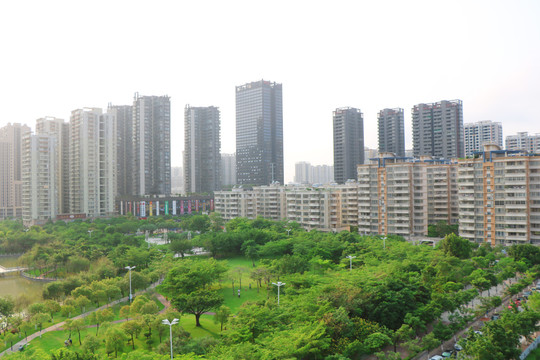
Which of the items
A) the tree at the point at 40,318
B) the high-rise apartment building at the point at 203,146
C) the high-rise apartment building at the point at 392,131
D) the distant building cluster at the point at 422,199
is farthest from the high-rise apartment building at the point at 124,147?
the tree at the point at 40,318

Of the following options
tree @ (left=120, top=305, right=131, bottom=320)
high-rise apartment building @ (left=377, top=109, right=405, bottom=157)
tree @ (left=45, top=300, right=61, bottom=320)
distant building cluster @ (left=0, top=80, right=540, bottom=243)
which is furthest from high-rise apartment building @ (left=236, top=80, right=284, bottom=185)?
tree @ (left=120, top=305, right=131, bottom=320)

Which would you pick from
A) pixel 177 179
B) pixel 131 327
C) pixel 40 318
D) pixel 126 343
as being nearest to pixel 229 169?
pixel 177 179

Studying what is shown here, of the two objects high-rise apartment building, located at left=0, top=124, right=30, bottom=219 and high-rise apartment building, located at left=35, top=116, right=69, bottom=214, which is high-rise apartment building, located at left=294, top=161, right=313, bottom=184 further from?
high-rise apartment building, located at left=0, top=124, right=30, bottom=219

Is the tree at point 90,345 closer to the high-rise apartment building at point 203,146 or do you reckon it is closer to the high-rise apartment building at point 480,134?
the high-rise apartment building at point 203,146

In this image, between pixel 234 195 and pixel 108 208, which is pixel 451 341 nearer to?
pixel 234 195

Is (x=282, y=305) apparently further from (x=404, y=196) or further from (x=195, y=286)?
(x=404, y=196)

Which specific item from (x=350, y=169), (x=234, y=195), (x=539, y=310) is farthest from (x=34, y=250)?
(x=350, y=169)
